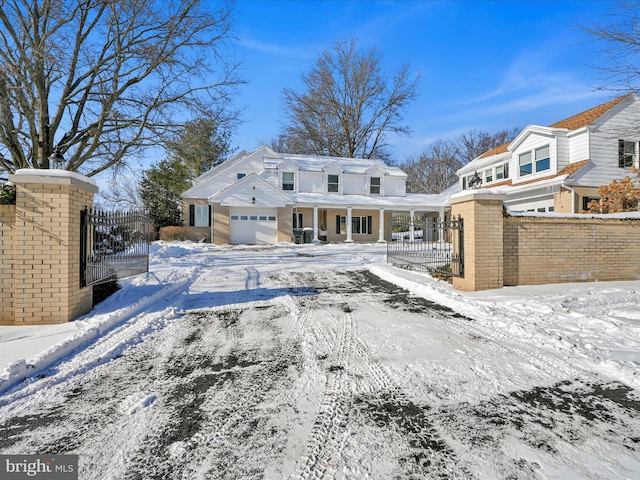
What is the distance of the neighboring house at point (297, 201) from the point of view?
798 inches

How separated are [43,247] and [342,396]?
455 cm

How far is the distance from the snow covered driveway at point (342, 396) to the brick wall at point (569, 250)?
5.90 feet

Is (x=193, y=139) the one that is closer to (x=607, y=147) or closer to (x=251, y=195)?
(x=251, y=195)

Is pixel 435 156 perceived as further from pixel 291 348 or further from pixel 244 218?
pixel 291 348

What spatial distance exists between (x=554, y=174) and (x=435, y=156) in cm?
2589

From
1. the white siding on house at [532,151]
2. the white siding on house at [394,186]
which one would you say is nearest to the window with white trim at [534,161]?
the white siding on house at [532,151]

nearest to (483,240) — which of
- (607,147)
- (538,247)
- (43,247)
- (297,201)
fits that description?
(538,247)

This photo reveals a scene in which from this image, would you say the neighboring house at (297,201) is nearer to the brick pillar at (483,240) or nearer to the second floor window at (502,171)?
the second floor window at (502,171)

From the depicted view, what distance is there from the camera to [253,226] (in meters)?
20.6

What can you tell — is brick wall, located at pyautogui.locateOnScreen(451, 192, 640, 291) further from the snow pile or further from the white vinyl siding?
the white vinyl siding

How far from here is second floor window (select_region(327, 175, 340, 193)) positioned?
24.2 metres

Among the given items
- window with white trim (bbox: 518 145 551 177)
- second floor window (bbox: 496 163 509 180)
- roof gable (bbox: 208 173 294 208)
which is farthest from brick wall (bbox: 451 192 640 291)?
second floor window (bbox: 496 163 509 180)

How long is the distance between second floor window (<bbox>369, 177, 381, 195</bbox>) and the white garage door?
8.45 m

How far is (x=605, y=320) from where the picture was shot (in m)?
4.60
